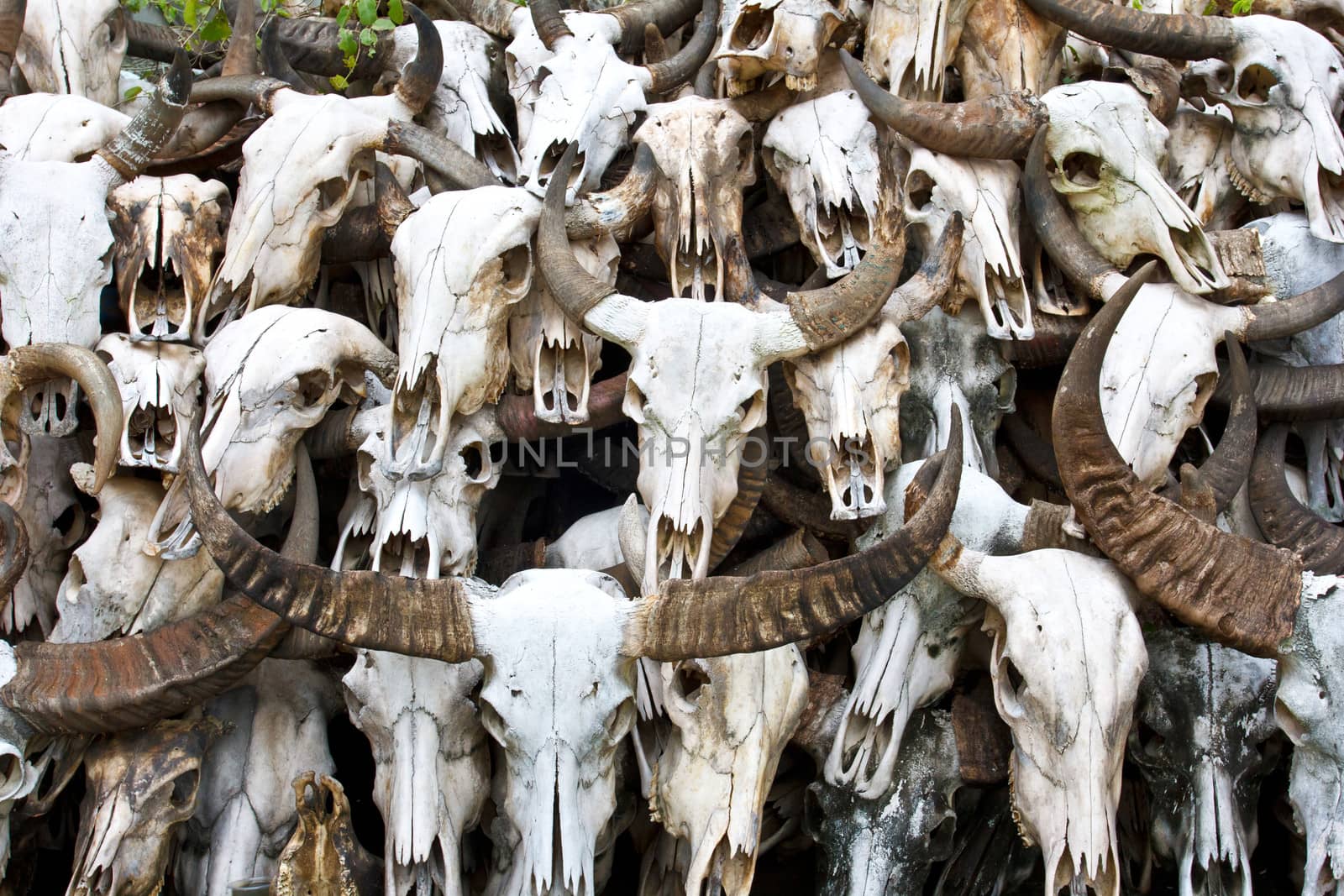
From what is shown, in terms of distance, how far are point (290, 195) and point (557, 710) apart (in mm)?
2535

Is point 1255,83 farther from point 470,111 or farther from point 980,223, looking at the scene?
point 470,111

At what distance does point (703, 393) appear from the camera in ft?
18.9

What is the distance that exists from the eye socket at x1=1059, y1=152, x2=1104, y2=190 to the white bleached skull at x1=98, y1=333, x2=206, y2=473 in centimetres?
355

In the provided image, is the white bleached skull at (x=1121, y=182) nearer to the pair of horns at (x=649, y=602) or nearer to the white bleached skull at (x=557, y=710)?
the pair of horns at (x=649, y=602)

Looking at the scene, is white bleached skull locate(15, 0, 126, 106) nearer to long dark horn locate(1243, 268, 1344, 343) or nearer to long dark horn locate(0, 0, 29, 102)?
long dark horn locate(0, 0, 29, 102)

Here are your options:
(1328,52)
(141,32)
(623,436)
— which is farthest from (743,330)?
(141,32)

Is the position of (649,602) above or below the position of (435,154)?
below

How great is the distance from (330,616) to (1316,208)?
4.36 meters

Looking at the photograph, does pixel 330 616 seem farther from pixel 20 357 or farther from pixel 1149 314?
pixel 1149 314

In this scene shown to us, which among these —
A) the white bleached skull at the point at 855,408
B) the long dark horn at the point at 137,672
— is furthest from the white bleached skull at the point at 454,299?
the white bleached skull at the point at 855,408

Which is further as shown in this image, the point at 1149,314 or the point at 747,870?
the point at 1149,314

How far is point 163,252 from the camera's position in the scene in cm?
650

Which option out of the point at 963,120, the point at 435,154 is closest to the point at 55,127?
the point at 435,154

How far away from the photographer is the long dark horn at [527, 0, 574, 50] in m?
7.27
